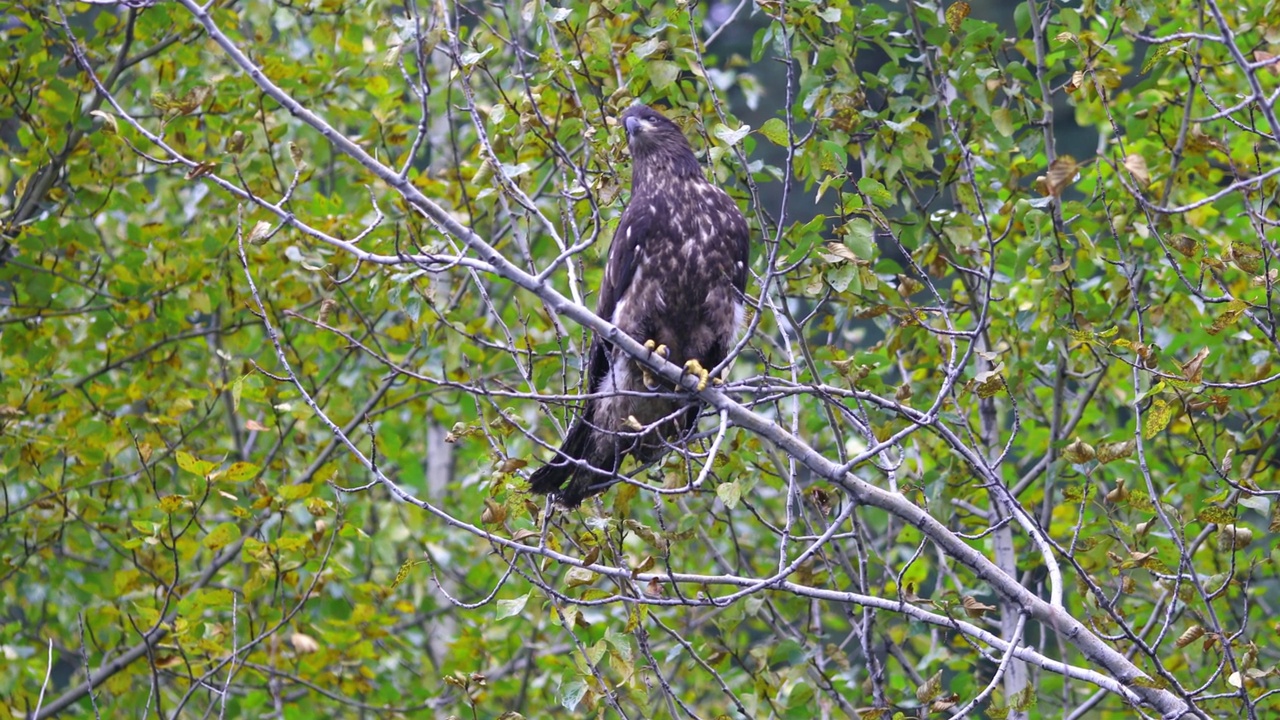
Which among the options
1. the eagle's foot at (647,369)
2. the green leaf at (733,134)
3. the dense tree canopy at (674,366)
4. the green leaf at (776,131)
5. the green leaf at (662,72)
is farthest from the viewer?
the green leaf at (662,72)

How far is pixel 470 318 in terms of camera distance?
5.03 meters

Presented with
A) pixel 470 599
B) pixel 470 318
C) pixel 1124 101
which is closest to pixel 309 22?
pixel 470 318

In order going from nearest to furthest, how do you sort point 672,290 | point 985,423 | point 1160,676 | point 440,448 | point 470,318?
point 1160,676, point 672,290, point 985,423, point 470,318, point 440,448

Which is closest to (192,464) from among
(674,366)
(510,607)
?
(510,607)

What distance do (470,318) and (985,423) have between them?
1951mm

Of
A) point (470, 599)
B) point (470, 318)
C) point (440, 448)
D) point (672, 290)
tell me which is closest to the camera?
point (672, 290)

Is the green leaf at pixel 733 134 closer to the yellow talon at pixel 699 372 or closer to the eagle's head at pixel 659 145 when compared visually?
the yellow talon at pixel 699 372

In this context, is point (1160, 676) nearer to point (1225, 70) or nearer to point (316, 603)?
point (1225, 70)

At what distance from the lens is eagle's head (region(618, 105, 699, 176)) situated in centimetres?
408

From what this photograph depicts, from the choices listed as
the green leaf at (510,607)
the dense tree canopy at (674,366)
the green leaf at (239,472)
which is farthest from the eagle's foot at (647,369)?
the green leaf at (239,472)

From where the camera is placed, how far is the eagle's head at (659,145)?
4082 millimetres

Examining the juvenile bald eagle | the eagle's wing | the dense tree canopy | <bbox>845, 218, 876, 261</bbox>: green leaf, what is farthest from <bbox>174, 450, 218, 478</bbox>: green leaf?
<bbox>845, 218, 876, 261</bbox>: green leaf

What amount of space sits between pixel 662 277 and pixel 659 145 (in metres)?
0.46

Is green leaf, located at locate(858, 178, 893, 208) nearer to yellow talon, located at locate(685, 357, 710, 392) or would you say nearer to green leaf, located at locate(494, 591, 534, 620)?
yellow talon, located at locate(685, 357, 710, 392)
